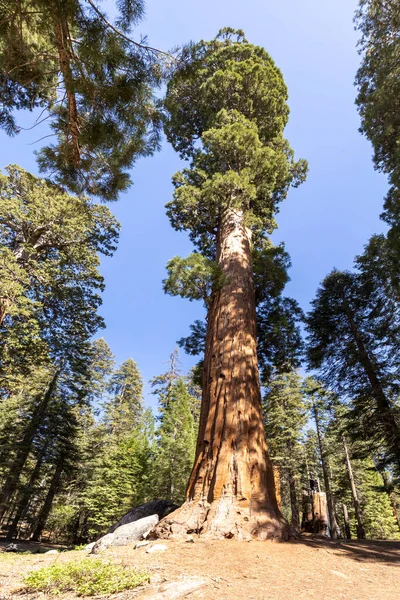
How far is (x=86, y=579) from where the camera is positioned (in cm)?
251

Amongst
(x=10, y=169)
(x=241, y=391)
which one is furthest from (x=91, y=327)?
(x=241, y=391)

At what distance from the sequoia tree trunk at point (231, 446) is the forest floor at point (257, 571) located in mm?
266

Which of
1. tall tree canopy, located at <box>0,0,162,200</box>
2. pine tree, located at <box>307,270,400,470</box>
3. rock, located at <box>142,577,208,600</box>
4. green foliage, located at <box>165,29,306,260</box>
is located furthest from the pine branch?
pine tree, located at <box>307,270,400,470</box>

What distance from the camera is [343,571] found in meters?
2.88

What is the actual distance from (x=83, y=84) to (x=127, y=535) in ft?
21.9

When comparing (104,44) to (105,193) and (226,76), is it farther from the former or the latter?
(226,76)

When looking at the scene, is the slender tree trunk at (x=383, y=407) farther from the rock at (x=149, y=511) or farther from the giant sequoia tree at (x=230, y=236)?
the rock at (x=149, y=511)

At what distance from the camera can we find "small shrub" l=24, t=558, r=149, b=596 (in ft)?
7.72

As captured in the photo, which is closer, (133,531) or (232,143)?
(133,531)

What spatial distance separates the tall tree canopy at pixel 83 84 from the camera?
3.31 metres

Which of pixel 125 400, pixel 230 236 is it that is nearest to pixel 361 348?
pixel 230 236

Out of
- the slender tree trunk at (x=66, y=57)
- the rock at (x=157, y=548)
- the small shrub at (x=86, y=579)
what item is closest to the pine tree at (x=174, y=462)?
the rock at (x=157, y=548)

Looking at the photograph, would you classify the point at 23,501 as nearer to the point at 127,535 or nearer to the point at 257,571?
the point at 127,535

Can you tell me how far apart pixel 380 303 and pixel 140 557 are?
11.6m
